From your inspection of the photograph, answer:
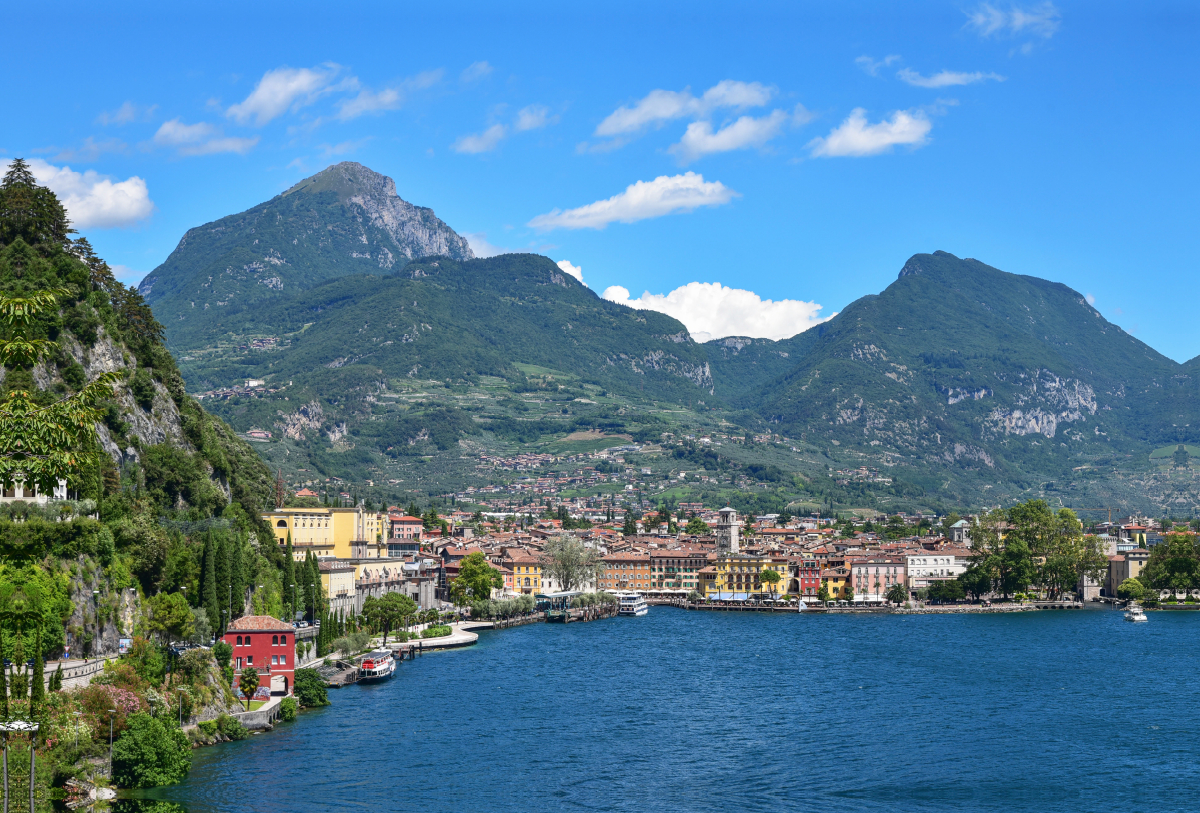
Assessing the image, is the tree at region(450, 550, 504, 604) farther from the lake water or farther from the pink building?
the pink building

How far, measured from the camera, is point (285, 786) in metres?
47.6

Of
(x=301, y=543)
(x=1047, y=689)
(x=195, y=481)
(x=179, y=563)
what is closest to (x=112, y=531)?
(x=179, y=563)

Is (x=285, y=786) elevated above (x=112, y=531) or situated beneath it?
situated beneath

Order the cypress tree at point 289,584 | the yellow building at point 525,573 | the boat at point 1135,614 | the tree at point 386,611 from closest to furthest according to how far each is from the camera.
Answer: the cypress tree at point 289,584 → the tree at point 386,611 → the boat at point 1135,614 → the yellow building at point 525,573

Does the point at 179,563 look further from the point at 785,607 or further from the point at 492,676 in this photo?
the point at 785,607

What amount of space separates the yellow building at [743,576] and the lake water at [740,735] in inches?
2369

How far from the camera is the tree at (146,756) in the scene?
1821 inches

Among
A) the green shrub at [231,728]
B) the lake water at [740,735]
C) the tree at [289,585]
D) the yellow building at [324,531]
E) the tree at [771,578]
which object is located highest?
the yellow building at [324,531]

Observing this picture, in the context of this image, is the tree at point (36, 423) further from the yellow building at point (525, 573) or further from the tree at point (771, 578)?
the tree at point (771, 578)

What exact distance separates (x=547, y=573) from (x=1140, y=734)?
9911 cm

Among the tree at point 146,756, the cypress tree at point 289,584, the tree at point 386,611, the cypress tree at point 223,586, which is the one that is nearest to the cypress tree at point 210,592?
the cypress tree at point 223,586

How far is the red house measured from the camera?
207 feet

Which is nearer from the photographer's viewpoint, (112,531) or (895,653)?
(112,531)

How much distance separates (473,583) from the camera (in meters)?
133
